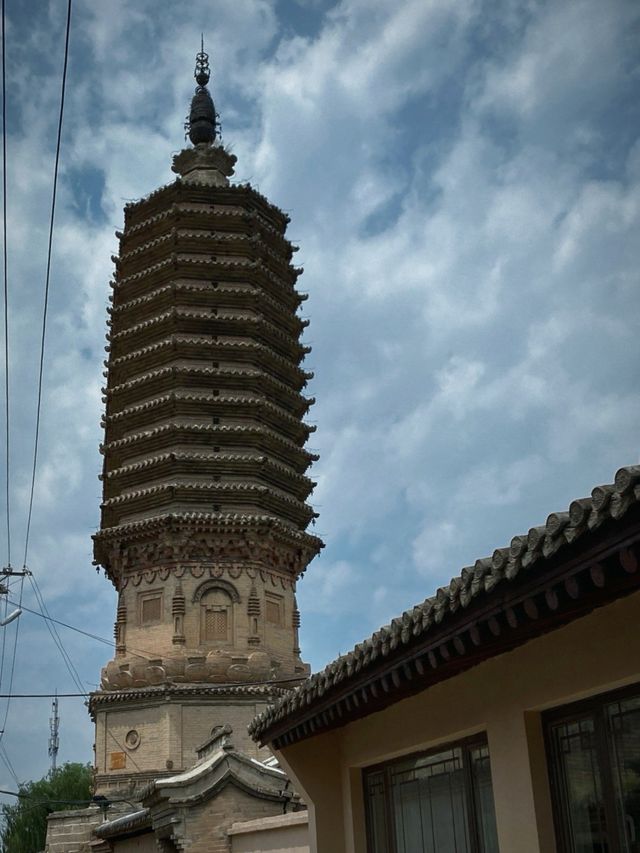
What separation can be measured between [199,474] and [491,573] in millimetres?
26511

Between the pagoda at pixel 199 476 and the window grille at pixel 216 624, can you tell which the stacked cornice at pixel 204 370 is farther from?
the window grille at pixel 216 624

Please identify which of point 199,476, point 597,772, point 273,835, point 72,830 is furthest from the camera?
point 199,476

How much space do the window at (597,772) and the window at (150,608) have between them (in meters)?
24.0

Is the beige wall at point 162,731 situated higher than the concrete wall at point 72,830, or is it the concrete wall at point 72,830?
the beige wall at point 162,731

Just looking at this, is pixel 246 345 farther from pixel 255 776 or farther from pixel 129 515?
pixel 255 776

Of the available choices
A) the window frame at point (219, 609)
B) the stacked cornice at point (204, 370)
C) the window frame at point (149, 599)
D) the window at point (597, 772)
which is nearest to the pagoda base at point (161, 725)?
the window frame at point (219, 609)

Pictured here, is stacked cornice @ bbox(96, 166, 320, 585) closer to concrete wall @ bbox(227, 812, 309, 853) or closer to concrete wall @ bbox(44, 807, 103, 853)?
concrete wall @ bbox(44, 807, 103, 853)

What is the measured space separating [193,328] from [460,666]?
90.6 feet

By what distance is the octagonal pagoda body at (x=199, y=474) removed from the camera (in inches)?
1156

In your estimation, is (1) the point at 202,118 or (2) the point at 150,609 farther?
(1) the point at 202,118

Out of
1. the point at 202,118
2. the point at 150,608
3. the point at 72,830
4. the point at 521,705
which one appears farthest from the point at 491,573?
the point at 202,118

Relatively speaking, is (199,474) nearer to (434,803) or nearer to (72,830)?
(72,830)

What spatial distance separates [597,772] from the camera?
24.0 ft

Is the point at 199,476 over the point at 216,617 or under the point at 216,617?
over
